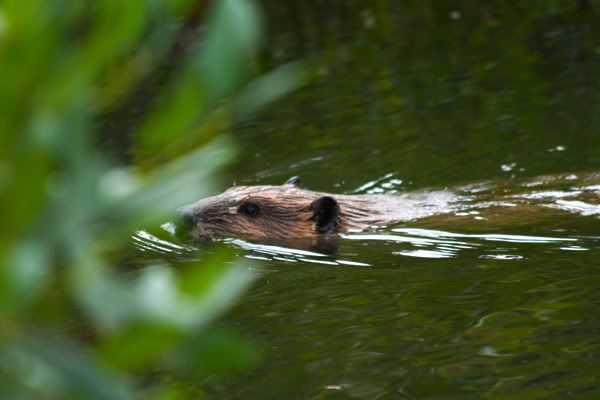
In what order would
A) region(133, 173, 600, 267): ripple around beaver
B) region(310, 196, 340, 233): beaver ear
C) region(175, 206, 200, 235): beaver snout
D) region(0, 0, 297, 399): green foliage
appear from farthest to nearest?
region(310, 196, 340, 233): beaver ear, region(175, 206, 200, 235): beaver snout, region(133, 173, 600, 267): ripple around beaver, region(0, 0, 297, 399): green foliage

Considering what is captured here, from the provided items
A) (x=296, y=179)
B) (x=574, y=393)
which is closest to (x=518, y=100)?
(x=296, y=179)

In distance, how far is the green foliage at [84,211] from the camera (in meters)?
0.53

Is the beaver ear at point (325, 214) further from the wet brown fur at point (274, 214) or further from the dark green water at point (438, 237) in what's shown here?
the dark green water at point (438, 237)

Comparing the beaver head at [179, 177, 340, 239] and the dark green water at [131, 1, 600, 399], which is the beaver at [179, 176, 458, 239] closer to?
the beaver head at [179, 177, 340, 239]

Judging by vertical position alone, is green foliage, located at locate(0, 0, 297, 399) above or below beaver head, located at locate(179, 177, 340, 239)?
above

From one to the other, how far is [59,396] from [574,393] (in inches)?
96.2

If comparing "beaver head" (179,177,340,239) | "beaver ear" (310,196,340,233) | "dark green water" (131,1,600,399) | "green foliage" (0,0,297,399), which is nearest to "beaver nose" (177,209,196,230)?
"beaver head" (179,177,340,239)

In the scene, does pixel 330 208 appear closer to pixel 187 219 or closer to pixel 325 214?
pixel 325 214

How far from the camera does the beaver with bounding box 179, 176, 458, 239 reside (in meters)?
5.71

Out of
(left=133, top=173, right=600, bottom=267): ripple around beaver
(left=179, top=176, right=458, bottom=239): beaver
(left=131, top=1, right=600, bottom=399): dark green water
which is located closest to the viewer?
(left=131, top=1, right=600, bottom=399): dark green water

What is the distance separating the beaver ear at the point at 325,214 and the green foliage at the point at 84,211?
4976 mm

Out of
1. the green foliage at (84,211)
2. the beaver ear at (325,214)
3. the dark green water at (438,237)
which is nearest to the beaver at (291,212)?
the beaver ear at (325,214)

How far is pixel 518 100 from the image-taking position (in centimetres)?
829

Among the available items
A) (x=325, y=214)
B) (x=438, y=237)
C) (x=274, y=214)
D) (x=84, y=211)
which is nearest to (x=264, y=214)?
(x=274, y=214)
